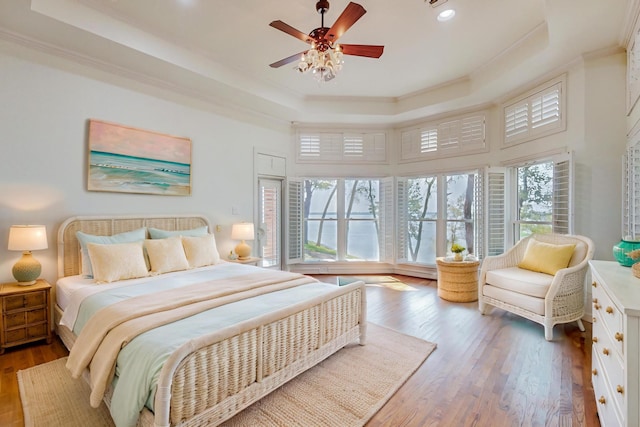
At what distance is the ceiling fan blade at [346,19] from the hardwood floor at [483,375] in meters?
2.80

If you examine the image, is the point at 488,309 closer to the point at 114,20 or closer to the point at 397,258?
the point at 397,258

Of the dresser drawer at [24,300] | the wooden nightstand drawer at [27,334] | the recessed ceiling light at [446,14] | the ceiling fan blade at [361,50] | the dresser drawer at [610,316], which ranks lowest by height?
the wooden nightstand drawer at [27,334]

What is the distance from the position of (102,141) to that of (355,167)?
4090 millimetres

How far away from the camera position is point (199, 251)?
3.65 metres

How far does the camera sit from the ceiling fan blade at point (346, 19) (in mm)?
2086

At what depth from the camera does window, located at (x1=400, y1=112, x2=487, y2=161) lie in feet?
16.3

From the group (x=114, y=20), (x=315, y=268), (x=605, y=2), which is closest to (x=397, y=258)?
(x=315, y=268)

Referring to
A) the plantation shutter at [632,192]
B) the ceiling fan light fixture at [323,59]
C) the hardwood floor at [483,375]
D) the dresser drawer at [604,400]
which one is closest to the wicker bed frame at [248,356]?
the hardwood floor at [483,375]

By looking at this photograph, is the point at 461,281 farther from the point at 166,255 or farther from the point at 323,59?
the point at 166,255

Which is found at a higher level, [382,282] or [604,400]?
[604,400]

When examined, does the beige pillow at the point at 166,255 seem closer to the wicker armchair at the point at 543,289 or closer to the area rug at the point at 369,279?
the area rug at the point at 369,279

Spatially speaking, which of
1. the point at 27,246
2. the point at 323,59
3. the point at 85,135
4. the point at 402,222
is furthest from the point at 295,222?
the point at 27,246

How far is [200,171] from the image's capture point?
4.36m

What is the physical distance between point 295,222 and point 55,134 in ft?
11.9
